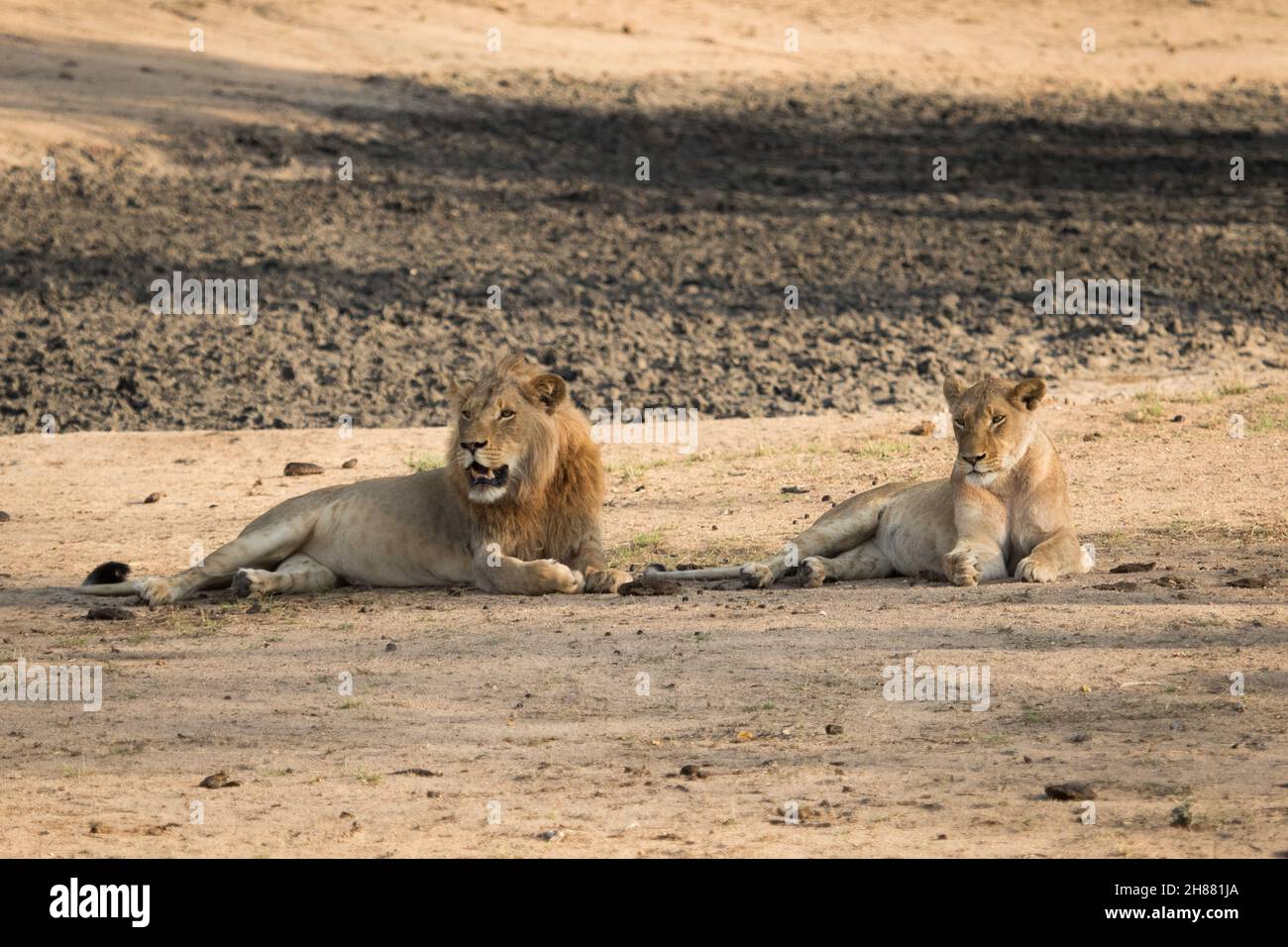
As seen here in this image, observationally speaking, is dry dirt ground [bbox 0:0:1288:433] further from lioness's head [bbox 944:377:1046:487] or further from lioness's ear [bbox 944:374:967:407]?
lioness's head [bbox 944:377:1046:487]

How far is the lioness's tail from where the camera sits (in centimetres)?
995

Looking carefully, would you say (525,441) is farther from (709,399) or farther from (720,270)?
(720,270)

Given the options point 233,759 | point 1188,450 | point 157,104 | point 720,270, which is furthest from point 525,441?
point 157,104

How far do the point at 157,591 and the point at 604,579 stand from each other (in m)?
2.20

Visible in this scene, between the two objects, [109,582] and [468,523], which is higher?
[468,523]

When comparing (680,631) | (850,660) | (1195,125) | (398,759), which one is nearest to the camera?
(398,759)

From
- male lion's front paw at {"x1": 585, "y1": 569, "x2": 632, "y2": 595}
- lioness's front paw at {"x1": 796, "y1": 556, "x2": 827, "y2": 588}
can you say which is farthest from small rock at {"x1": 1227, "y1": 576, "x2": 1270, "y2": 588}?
male lion's front paw at {"x1": 585, "y1": 569, "x2": 632, "y2": 595}

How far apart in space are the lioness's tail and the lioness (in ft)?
8.69

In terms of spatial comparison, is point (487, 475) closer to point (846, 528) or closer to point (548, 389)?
point (548, 389)

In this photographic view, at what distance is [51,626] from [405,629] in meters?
1.71

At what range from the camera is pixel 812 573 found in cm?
959


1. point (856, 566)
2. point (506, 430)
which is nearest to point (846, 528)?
point (856, 566)

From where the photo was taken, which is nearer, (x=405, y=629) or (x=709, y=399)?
(x=405, y=629)

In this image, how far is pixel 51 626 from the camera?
925 cm
